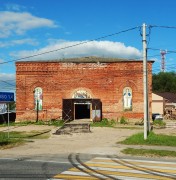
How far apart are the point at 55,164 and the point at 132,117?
26843 millimetres

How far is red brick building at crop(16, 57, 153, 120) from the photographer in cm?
4081

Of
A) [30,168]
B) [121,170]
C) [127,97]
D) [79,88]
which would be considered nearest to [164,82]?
[127,97]

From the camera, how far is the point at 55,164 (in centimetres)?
1464

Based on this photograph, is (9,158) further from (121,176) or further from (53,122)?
(53,122)

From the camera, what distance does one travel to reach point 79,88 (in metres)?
41.4

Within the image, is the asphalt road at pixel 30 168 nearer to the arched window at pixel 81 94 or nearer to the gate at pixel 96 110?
the gate at pixel 96 110

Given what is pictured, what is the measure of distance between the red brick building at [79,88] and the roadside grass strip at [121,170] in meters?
25.0

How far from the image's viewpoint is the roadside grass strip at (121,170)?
1212 cm

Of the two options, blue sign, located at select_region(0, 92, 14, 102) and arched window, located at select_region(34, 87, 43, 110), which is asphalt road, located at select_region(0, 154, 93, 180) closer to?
blue sign, located at select_region(0, 92, 14, 102)

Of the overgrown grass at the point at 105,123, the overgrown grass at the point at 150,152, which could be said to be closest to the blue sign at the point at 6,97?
the overgrown grass at the point at 150,152

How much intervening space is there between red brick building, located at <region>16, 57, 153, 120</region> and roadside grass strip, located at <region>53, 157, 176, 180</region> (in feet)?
82.0

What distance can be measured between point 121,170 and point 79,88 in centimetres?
2842

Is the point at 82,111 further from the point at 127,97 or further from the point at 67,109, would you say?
the point at 127,97

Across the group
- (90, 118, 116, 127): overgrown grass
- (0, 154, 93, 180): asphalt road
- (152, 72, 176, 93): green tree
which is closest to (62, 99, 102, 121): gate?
(90, 118, 116, 127): overgrown grass
